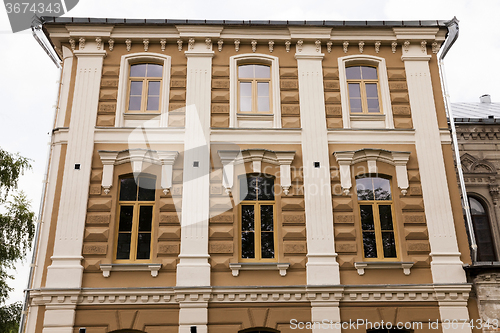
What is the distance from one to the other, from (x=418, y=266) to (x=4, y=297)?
15667 mm

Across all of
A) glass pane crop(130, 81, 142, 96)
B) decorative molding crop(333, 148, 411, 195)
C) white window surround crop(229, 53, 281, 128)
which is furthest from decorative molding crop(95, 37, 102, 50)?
decorative molding crop(333, 148, 411, 195)

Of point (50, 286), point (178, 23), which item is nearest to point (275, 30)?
point (178, 23)

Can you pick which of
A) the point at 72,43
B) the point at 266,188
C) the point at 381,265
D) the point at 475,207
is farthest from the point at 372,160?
the point at 72,43

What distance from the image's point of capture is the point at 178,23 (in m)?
13.4

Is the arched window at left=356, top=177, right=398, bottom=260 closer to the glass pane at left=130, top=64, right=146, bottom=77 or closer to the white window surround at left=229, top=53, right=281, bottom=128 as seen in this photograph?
the white window surround at left=229, top=53, right=281, bottom=128

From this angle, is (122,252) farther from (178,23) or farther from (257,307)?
(178,23)

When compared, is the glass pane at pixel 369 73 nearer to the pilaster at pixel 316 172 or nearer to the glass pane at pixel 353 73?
the glass pane at pixel 353 73

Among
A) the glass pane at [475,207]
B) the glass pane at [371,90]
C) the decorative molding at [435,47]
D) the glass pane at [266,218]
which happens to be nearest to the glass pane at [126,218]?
the glass pane at [266,218]

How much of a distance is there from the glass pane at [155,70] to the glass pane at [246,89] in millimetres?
2627

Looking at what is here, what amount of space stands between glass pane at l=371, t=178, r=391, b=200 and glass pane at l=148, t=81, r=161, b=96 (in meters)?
7.25

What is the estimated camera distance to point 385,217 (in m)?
12.2

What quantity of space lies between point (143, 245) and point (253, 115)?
5.03 meters

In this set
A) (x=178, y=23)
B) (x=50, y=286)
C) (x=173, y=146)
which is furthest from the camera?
(x=178, y=23)

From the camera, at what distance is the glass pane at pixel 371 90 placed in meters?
13.6
